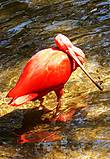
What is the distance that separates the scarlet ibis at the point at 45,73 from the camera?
14.2 feet

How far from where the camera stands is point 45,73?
4.36 m

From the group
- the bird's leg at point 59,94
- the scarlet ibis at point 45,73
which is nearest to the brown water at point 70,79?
the bird's leg at point 59,94

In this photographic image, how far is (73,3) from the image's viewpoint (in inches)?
335

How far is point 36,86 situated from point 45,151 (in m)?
0.67

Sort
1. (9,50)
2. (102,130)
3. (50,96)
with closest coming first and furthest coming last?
1. (102,130)
2. (50,96)
3. (9,50)

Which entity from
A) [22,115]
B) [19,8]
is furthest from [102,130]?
[19,8]

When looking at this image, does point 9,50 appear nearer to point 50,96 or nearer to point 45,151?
point 50,96

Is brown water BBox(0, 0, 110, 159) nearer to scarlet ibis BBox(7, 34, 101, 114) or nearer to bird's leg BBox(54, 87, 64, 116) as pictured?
bird's leg BBox(54, 87, 64, 116)

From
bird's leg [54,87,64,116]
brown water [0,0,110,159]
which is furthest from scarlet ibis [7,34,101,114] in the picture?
brown water [0,0,110,159]

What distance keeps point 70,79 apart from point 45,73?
3.97 feet

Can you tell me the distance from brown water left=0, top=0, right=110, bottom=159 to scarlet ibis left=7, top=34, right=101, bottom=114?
362 millimetres

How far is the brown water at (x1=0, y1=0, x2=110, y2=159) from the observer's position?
4.02 metres

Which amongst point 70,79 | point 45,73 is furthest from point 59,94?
point 70,79

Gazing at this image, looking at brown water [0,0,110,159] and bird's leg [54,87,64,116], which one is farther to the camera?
bird's leg [54,87,64,116]
